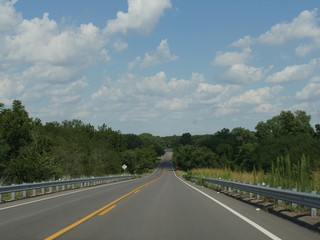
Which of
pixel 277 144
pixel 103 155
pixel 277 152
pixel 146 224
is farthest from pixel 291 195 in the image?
pixel 277 144

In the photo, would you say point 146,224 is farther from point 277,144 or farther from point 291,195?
point 277,144

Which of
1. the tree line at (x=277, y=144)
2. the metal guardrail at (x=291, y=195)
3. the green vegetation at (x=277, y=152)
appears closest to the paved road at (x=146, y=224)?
the metal guardrail at (x=291, y=195)

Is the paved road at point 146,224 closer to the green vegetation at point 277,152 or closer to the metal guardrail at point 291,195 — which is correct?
the metal guardrail at point 291,195

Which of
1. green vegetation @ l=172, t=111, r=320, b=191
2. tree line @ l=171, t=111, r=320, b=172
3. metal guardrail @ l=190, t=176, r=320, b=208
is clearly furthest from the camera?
tree line @ l=171, t=111, r=320, b=172

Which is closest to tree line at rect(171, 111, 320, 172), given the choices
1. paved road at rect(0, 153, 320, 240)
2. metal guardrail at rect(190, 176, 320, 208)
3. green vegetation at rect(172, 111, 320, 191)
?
green vegetation at rect(172, 111, 320, 191)

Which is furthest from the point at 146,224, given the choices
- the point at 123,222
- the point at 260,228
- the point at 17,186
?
the point at 17,186

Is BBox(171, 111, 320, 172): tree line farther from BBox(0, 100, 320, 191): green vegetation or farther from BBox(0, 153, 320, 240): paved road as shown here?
BBox(0, 153, 320, 240): paved road

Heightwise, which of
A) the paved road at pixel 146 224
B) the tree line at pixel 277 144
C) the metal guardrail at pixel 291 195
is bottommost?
the paved road at pixel 146 224

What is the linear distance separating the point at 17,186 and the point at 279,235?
17.0m

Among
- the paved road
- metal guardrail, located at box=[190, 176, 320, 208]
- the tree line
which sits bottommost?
the paved road

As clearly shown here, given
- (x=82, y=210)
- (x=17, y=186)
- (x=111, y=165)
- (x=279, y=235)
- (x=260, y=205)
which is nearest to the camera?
(x=279, y=235)

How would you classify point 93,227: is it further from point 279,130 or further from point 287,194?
point 279,130

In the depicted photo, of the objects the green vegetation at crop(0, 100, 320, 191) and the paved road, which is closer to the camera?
the paved road

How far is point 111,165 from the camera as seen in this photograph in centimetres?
11894
